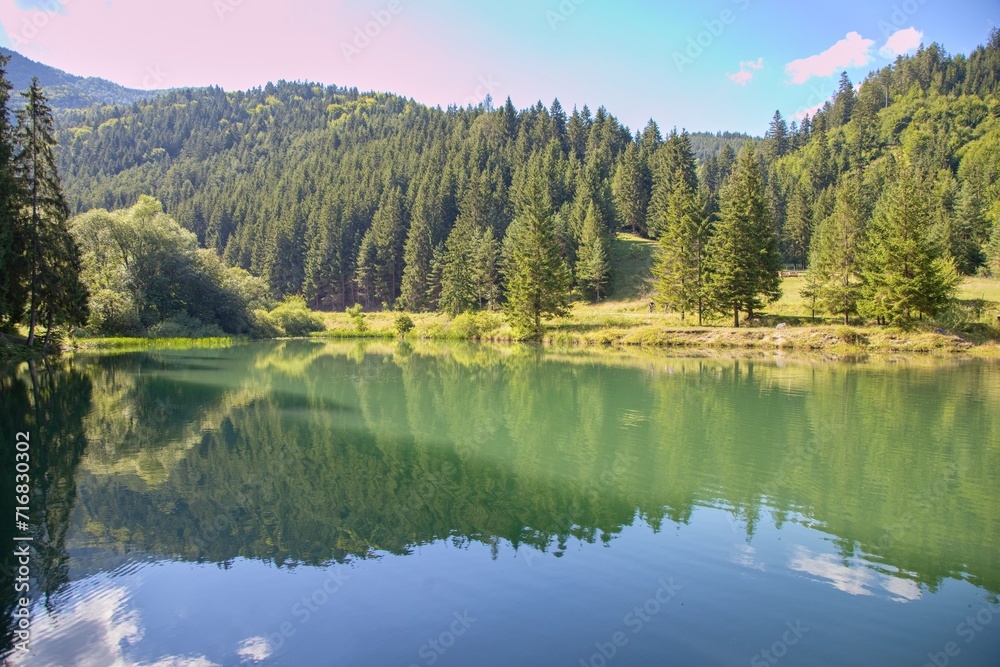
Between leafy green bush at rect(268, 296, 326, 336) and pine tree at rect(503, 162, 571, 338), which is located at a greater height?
pine tree at rect(503, 162, 571, 338)

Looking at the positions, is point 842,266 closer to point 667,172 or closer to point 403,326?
point 403,326

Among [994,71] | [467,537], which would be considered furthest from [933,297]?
[994,71]

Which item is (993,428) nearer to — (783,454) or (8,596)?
(783,454)

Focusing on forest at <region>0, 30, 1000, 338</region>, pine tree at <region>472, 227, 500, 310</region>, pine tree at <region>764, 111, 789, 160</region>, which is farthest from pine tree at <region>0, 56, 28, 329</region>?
pine tree at <region>764, 111, 789, 160</region>

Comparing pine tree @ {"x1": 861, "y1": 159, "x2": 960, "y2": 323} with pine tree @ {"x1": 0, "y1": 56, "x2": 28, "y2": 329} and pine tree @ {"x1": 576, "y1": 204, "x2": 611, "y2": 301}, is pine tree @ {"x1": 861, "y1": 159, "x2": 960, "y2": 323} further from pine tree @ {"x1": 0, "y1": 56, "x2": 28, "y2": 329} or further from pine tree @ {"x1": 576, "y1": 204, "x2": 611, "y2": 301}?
pine tree @ {"x1": 0, "y1": 56, "x2": 28, "y2": 329}

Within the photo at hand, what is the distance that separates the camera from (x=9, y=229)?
103ft

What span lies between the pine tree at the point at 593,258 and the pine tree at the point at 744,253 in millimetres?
20777

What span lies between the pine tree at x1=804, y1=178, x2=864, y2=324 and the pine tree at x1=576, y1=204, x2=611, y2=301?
2584 centimetres

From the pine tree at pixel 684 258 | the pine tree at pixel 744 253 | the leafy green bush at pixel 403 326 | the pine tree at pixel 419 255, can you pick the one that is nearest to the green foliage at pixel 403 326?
the leafy green bush at pixel 403 326

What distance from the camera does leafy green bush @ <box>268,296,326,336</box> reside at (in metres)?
72.8

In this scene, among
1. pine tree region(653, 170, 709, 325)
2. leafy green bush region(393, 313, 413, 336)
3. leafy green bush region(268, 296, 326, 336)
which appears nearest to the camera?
pine tree region(653, 170, 709, 325)

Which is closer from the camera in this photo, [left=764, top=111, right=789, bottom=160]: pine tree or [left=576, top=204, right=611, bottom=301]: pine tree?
[left=576, top=204, right=611, bottom=301]: pine tree

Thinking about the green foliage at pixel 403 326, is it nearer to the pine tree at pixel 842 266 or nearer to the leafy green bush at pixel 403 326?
the leafy green bush at pixel 403 326

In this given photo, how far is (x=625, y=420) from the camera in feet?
64.2
